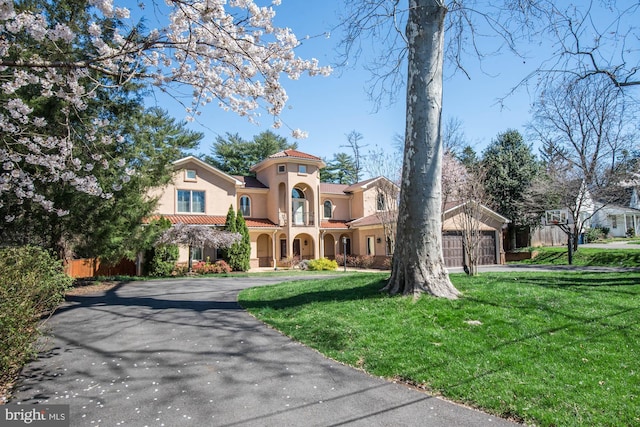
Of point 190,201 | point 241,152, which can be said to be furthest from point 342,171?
point 190,201

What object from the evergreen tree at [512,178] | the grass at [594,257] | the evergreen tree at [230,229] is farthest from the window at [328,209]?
the grass at [594,257]

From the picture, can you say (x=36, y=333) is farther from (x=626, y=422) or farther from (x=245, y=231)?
(x=245, y=231)

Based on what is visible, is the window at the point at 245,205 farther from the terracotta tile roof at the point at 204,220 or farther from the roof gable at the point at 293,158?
the roof gable at the point at 293,158

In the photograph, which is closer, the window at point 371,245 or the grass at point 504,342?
the grass at point 504,342

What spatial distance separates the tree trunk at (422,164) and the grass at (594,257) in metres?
19.2

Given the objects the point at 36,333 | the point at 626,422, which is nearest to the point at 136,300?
the point at 36,333

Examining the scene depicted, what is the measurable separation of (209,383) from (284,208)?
24.7 meters

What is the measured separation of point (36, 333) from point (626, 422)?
25.6ft

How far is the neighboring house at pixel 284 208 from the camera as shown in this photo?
26062 millimetres

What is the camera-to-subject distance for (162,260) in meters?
22.2

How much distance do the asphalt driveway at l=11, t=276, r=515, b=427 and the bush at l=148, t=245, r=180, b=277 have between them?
45.7 ft

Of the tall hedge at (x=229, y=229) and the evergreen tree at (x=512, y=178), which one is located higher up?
the evergreen tree at (x=512, y=178)

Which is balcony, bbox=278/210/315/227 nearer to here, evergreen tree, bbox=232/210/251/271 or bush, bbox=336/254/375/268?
evergreen tree, bbox=232/210/251/271

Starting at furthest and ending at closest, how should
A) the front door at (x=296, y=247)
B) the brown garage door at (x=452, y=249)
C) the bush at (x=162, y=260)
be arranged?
the front door at (x=296, y=247), the brown garage door at (x=452, y=249), the bush at (x=162, y=260)
